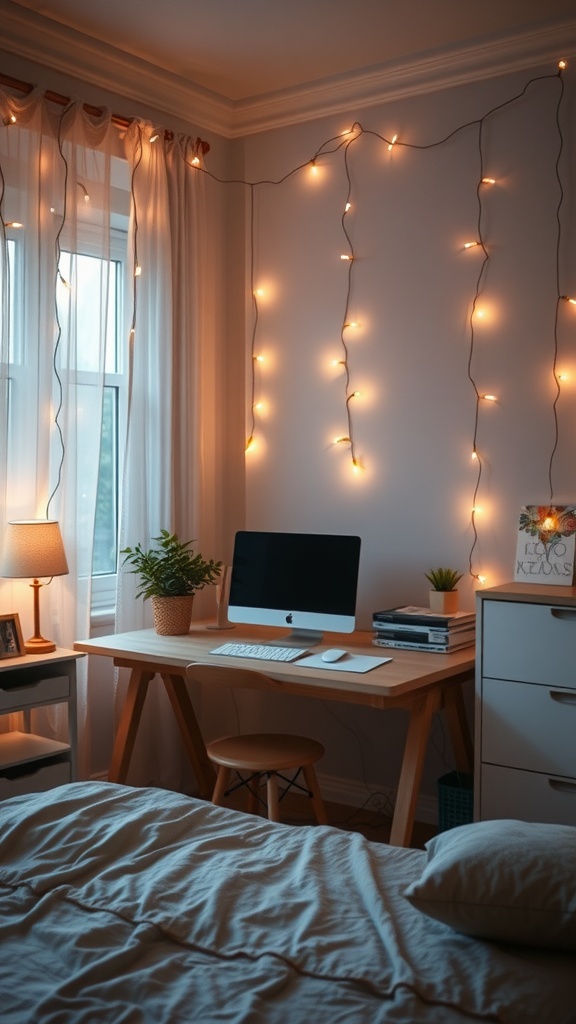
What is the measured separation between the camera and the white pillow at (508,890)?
1.30m

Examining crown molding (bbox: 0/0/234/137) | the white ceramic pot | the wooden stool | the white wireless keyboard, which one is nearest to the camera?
the wooden stool

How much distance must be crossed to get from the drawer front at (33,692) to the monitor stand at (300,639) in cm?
71

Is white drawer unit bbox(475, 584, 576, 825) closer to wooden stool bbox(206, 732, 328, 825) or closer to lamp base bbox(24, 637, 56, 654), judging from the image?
wooden stool bbox(206, 732, 328, 825)

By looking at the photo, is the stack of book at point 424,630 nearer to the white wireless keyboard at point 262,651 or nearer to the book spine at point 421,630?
the book spine at point 421,630

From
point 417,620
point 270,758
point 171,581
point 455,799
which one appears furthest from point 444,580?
point 171,581

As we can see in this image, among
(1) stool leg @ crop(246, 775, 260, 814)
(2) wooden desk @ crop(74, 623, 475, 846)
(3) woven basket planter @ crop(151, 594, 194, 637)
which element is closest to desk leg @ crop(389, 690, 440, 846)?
(2) wooden desk @ crop(74, 623, 475, 846)

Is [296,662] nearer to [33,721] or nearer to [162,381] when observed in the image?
[33,721]

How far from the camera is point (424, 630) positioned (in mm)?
3145

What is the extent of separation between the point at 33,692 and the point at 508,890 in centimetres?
202

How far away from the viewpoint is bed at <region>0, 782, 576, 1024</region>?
122 cm

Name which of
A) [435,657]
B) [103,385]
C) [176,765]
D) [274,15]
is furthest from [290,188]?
[176,765]

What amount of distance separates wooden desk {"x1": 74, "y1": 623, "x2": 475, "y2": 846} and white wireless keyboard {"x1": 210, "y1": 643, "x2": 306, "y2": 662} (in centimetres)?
4

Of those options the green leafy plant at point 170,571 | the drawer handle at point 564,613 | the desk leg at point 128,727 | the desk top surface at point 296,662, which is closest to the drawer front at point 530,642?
the drawer handle at point 564,613

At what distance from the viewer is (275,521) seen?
394 centimetres
